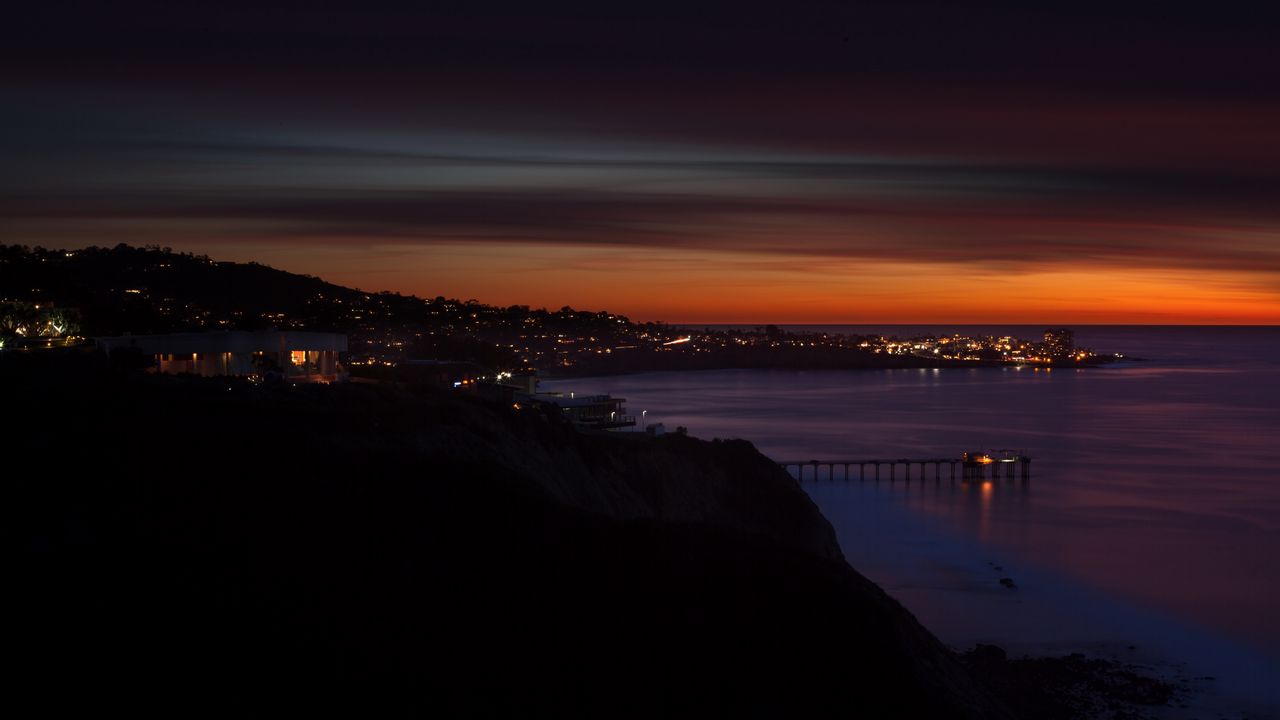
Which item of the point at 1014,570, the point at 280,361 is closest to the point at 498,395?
the point at 280,361

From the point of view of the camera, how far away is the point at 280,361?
3831 centimetres

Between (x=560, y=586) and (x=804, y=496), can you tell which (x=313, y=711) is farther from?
(x=804, y=496)

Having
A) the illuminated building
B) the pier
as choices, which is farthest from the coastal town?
the pier

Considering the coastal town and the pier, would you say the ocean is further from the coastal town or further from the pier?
the coastal town

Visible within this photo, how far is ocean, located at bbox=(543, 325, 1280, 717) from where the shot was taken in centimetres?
3089

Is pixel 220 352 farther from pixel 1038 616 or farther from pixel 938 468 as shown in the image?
pixel 938 468

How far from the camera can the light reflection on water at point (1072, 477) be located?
38906 mm

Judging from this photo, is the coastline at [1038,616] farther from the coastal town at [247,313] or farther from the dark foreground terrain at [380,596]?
the coastal town at [247,313]

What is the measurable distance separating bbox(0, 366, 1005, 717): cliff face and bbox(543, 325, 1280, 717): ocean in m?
13.6

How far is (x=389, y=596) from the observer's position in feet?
49.8

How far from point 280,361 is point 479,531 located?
23429 millimetres

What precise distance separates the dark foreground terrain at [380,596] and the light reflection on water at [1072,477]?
53.4 feet

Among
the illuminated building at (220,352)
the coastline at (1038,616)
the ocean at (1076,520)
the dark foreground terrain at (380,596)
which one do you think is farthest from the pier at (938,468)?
the dark foreground terrain at (380,596)

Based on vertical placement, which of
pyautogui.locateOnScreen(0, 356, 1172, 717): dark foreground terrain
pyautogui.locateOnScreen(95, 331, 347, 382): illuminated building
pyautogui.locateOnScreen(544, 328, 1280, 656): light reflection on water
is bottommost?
pyautogui.locateOnScreen(544, 328, 1280, 656): light reflection on water
